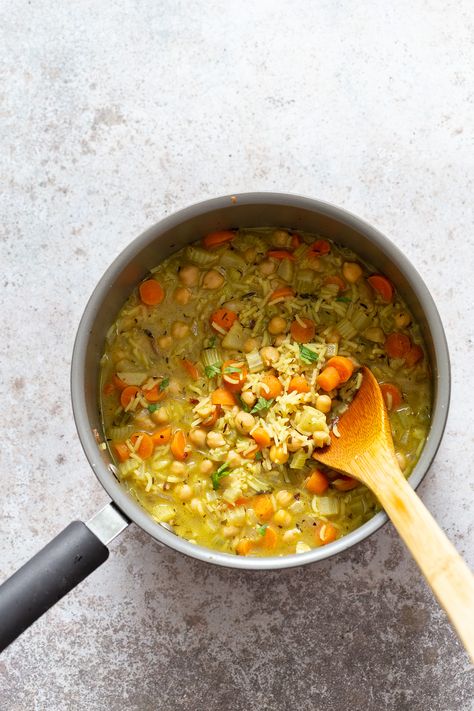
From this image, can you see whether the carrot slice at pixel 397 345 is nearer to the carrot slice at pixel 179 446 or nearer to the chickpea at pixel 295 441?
the chickpea at pixel 295 441

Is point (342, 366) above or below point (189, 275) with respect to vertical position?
below

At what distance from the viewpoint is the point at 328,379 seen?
2.57 meters

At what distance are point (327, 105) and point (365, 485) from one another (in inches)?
53.0

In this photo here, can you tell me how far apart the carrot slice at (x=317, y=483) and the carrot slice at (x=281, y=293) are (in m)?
0.57

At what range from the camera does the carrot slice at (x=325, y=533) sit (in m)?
2.59

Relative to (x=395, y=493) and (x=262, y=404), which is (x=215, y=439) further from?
(x=395, y=493)

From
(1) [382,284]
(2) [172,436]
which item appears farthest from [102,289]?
(1) [382,284]

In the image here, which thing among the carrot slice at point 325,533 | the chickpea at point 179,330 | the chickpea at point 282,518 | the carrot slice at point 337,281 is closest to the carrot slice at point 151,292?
the chickpea at point 179,330

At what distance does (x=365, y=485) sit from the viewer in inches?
98.3

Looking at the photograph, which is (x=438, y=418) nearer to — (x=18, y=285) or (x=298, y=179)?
(x=298, y=179)

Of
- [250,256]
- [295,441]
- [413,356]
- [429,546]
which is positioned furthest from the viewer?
[250,256]

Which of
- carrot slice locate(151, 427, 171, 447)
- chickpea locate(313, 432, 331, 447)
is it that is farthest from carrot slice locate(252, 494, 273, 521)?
carrot slice locate(151, 427, 171, 447)

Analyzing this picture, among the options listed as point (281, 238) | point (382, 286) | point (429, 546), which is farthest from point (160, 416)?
point (429, 546)

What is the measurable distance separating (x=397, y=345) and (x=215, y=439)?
655mm
